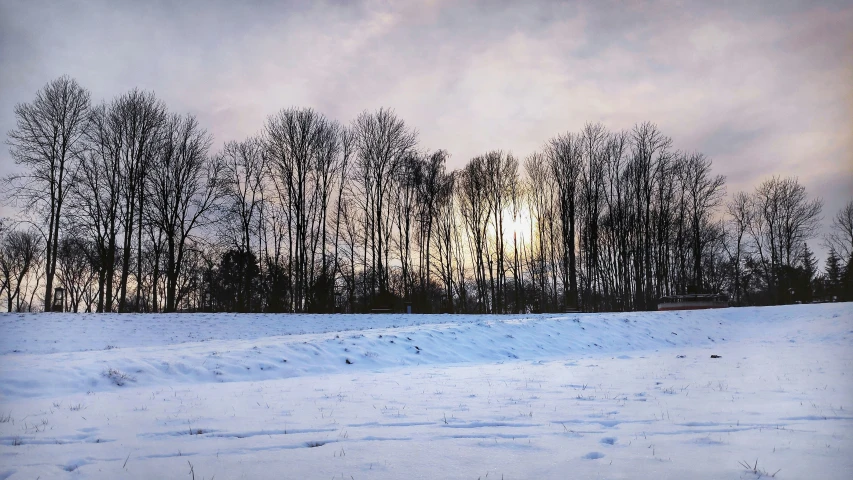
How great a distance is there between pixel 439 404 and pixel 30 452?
13.4ft

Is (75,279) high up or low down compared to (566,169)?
down

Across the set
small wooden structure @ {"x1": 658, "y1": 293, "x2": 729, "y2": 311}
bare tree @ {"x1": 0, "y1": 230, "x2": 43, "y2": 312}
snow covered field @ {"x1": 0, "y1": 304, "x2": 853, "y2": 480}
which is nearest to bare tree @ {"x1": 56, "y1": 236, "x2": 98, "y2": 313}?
bare tree @ {"x1": 0, "y1": 230, "x2": 43, "y2": 312}

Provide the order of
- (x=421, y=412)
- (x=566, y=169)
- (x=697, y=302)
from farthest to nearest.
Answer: (x=566, y=169) → (x=697, y=302) → (x=421, y=412)

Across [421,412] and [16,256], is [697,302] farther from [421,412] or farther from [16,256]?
[16,256]

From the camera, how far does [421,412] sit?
5469 mm

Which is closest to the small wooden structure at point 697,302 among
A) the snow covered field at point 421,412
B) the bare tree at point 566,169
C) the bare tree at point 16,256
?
the bare tree at point 566,169

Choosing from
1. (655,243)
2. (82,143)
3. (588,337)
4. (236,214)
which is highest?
(82,143)

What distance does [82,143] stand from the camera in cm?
2636

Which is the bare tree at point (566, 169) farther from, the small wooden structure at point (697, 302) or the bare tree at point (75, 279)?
the bare tree at point (75, 279)

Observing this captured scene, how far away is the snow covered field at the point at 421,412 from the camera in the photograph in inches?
133

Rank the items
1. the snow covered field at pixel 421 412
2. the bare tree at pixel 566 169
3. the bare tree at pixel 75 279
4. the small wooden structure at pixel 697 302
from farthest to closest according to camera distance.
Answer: the bare tree at pixel 75 279
the bare tree at pixel 566 169
the small wooden structure at pixel 697 302
the snow covered field at pixel 421 412

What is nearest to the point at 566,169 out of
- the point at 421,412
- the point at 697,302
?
the point at 697,302

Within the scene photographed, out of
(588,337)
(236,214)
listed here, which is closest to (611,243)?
(588,337)

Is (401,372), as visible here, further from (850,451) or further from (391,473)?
(850,451)
